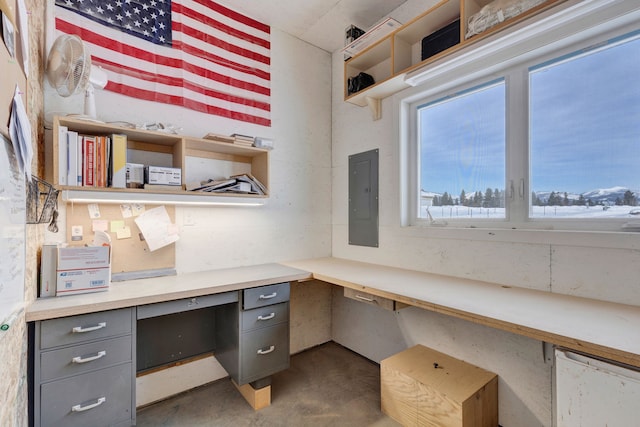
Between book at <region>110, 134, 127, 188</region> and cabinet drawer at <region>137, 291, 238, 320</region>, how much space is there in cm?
73

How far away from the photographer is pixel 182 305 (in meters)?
1.75

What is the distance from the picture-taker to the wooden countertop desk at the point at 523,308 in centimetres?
107

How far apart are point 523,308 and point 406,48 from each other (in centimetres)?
190

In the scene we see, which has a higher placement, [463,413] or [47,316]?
[47,316]

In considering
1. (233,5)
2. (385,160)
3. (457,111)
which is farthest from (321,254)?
(233,5)

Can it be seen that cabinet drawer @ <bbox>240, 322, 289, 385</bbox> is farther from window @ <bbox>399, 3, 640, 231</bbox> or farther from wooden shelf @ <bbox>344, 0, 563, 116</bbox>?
wooden shelf @ <bbox>344, 0, 563, 116</bbox>

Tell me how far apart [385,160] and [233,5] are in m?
1.80

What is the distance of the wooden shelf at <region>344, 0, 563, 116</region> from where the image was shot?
66.2 inches

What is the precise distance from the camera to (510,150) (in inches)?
75.0

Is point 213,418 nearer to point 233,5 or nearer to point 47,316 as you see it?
point 47,316

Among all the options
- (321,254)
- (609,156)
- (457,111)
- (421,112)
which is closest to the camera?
(609,156)

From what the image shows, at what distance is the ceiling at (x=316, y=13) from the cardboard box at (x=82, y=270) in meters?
2.13

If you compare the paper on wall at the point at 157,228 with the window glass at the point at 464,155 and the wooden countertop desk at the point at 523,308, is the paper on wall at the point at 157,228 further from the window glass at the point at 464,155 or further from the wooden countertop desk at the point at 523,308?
the window glass at the point at 464,155

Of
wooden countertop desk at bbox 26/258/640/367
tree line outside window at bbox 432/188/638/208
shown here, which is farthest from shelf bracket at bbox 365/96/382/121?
wooden countertop desk at bbox 26/258/640/367
